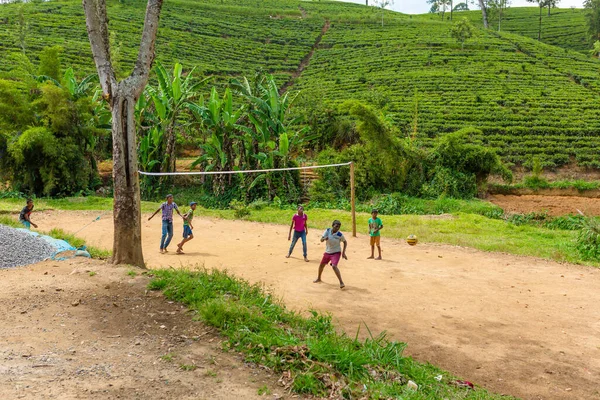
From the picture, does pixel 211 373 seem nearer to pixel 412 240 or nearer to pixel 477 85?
pixel 412 240

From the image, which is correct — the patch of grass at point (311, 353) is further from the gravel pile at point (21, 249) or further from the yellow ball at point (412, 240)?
the yellow ball at point (412, 240)

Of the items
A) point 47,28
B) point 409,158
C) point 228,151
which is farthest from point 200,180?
point 47,28

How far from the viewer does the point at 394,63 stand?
160 ft

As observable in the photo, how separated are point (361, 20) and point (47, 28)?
38284mm

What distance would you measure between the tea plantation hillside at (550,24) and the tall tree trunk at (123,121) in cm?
6562

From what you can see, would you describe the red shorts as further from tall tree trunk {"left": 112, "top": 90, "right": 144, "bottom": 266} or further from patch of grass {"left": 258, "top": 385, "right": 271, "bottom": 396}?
patch of grass {"left": 258, "top": 385, "right": 271, "bottom": 396}

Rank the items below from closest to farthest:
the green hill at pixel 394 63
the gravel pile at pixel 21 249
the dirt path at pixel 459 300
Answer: the dirt path at pixel 459 300 < the gravel pile at pixel 21 249 < the green hill at pixel 394 63

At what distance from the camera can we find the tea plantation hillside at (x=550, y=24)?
66.1 metres

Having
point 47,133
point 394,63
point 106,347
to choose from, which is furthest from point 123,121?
point 394,63

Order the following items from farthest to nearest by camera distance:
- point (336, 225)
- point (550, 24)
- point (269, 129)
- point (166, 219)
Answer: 1. point (550, 24)
2. point (269, 129)
3. point (166, 219)
4. point (336, 225)

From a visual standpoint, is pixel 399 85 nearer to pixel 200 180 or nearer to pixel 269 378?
pixel 200 180

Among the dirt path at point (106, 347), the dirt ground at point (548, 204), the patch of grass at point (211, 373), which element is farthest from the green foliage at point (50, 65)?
the patch of grass at point (211, 373)

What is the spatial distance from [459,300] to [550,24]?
78.2m

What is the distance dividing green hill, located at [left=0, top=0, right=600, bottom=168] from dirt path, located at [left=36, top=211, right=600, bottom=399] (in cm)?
1916
